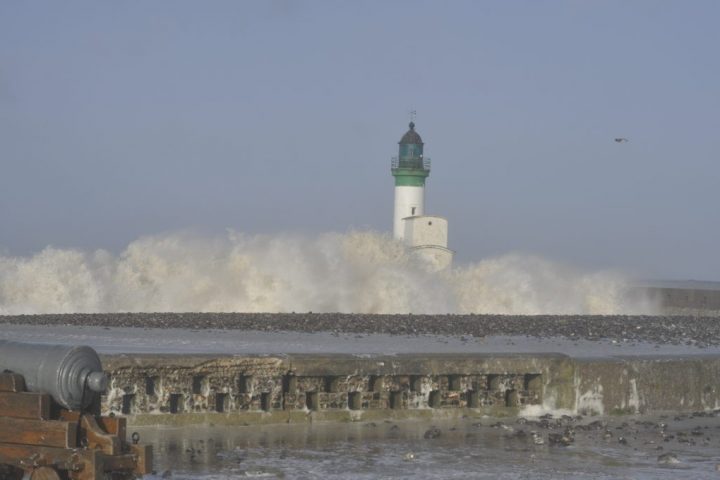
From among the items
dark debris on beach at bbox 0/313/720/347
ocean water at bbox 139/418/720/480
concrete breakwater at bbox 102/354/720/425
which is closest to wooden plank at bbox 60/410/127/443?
ocean water at bbox 139/418/720/480

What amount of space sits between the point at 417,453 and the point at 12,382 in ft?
14.7

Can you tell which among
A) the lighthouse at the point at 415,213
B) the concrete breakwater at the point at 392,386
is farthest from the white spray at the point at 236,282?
the concrete breakwater at the point at 392,386

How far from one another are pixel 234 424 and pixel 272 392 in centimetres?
47

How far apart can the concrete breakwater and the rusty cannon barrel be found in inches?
155

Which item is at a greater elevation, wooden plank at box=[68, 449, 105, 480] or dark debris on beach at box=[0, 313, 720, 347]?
dark debris on beach at box=[0, 313, 720, 347]

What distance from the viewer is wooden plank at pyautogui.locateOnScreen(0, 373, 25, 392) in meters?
7.67

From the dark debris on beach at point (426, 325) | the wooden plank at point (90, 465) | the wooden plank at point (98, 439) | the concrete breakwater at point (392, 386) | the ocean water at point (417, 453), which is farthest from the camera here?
the dark debris on beach at point (426, 325)

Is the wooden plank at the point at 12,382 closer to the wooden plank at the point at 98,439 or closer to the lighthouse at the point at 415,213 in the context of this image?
the wooden plank at the point at 98,439

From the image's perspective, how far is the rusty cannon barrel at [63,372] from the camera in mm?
7539

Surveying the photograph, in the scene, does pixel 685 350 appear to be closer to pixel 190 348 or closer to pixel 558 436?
pixel 190 348

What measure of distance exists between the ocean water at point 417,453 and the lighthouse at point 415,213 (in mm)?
37952

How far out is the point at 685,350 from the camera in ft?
85.6

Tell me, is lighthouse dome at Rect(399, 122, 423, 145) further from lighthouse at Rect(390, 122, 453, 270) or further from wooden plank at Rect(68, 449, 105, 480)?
wooden plank at Rect(68, 449, 105, 480)

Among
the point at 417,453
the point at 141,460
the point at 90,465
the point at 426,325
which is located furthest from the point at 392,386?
the point at 426,325
